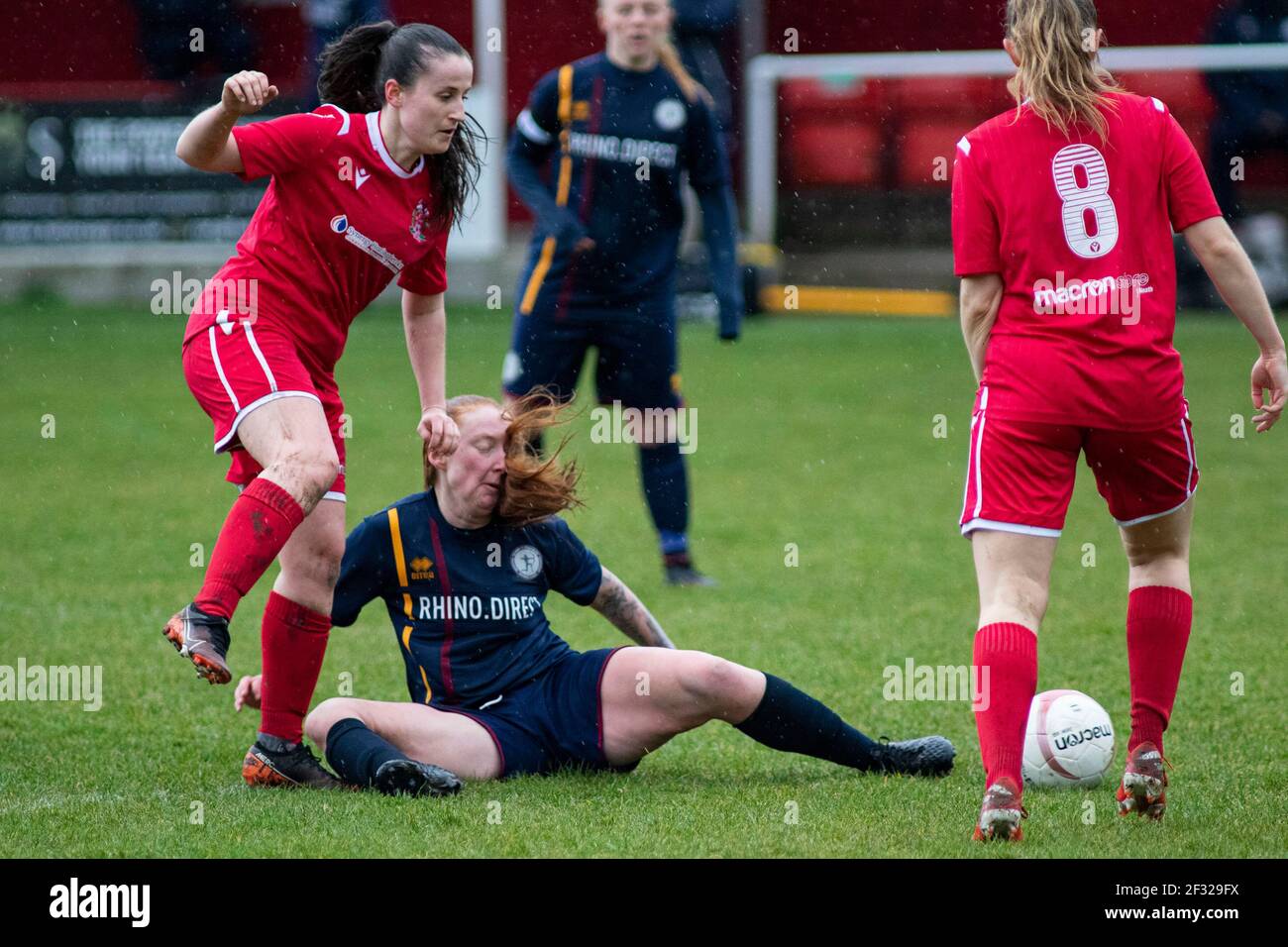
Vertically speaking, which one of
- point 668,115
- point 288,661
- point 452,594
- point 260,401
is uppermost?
point 668,115

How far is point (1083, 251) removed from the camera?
3.61 meters

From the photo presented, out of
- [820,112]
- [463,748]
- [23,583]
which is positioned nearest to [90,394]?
[23,583]

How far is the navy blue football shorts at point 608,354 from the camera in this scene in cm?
712

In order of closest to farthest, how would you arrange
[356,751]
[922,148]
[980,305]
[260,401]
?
[980,305], [260,401], [356,751], [922,148]

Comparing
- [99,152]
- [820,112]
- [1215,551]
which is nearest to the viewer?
[1215,551]

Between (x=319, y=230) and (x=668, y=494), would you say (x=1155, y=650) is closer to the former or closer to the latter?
(x=319, y=230)

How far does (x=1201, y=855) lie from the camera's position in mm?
3555

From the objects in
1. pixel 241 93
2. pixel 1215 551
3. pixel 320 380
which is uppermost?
pixel 241 93

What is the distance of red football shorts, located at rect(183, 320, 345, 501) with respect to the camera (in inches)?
Result: 156

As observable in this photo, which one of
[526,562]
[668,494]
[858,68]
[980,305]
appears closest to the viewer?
[980,305]

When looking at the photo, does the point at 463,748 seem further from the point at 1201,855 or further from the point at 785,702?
the point at 1201,855

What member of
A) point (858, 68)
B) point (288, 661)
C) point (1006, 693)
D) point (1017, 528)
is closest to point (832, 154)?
point (858, 68)

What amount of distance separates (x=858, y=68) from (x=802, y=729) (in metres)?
12.4
